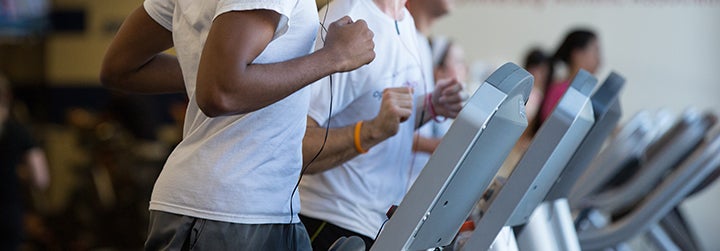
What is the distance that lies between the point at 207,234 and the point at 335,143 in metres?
0.57

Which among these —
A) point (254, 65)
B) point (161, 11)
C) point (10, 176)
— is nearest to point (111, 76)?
point (161, 11)

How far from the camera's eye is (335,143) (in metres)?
2.52

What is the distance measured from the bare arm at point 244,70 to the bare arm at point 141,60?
0.36 m

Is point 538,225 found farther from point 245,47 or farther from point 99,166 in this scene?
point 99,166

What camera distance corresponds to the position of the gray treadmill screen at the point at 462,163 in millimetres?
1723

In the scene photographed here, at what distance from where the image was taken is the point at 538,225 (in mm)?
2693

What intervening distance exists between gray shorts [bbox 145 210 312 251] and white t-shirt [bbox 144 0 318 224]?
1 centimetres

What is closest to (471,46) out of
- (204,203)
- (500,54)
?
(500,54)

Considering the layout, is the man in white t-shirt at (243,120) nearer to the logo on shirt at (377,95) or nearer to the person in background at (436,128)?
the logo on shirt at (377,95)

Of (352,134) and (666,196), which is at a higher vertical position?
(352,134)

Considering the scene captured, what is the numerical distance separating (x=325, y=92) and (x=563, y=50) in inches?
154

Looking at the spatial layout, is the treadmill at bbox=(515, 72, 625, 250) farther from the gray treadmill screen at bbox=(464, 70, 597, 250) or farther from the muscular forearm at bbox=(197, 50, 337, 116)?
the muscular forearm at bbox=(197, 50, 337, 116)

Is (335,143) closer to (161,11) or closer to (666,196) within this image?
(161,11)

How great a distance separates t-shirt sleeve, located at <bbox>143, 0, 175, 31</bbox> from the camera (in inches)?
84.5
